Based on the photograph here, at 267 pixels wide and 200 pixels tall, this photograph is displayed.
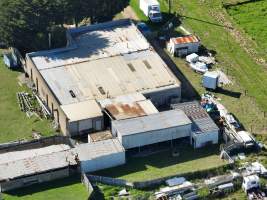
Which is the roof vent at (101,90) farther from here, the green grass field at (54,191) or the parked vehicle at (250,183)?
the parked vehicle at (250,183)

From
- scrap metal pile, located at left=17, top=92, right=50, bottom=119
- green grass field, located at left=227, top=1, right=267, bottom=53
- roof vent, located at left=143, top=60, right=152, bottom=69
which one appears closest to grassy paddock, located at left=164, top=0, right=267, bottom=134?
green grass field, located at left=227, top=1, right=267, bottom=53

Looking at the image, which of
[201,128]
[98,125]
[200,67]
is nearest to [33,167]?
[98,125]

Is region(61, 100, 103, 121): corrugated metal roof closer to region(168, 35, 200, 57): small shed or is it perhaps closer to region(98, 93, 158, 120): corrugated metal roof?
region(98, 93, 158, 120): corrugated metal roof

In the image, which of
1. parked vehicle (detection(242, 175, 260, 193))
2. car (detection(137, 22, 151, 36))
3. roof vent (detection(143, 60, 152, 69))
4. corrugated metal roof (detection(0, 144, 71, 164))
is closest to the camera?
parked vehicle (detection(242, 175, 260, 193))

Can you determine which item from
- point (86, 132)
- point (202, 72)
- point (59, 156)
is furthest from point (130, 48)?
point (59, 156)

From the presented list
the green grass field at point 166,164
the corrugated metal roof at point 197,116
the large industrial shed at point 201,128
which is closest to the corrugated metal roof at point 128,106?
the corrugated metal roof at point 197,116

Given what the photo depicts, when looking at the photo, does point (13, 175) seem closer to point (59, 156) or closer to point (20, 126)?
point (59, 156)

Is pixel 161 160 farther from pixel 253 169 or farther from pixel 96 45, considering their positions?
pixel 96 45
